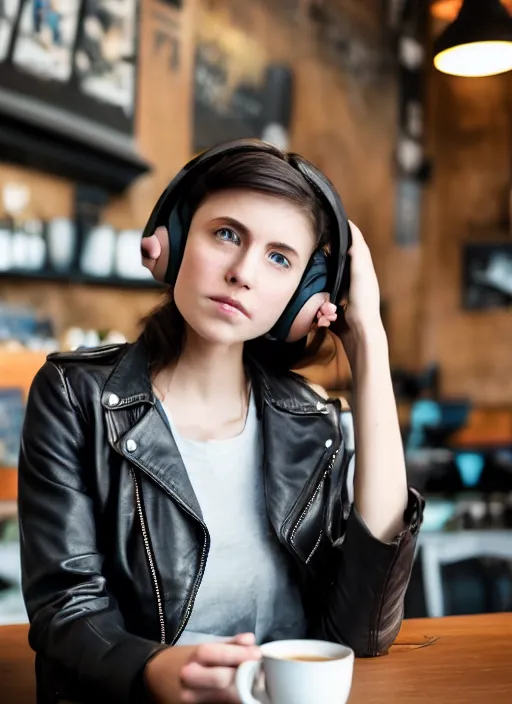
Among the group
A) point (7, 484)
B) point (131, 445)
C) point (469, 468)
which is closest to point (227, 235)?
point (131, 445)

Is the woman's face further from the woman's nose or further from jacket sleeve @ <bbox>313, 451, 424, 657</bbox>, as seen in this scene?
jacket sleeve @ <bbox>313, 451, 424, 657</bbox>

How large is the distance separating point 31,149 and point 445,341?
445 cm

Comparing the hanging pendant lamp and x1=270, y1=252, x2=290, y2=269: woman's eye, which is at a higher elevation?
the hanging pendant lamp

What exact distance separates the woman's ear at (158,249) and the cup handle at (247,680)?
0.48m

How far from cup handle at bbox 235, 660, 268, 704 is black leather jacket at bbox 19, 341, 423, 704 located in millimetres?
205

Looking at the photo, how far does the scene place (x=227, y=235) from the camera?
99cm

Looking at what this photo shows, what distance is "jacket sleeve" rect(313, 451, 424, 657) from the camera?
101 cm

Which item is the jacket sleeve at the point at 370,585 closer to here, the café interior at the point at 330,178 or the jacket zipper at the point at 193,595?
the café interior at the point at 330,178

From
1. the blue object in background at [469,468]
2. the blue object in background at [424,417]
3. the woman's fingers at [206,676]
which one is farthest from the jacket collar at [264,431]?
the blue object in background at [424,417]

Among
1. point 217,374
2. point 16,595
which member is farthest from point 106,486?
point 16,595

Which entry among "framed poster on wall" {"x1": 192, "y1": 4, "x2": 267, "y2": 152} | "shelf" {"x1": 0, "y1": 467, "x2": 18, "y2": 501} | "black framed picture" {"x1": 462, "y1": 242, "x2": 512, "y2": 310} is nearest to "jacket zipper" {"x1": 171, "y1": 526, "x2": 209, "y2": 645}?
"shelf" {"x1": 0, "y1": 467, "x2": 18, "y2": 501}

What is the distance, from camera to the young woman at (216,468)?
3.17 feet

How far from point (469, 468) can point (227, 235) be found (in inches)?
97.3

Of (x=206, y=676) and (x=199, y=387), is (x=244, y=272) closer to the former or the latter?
(x=199, y=387)
